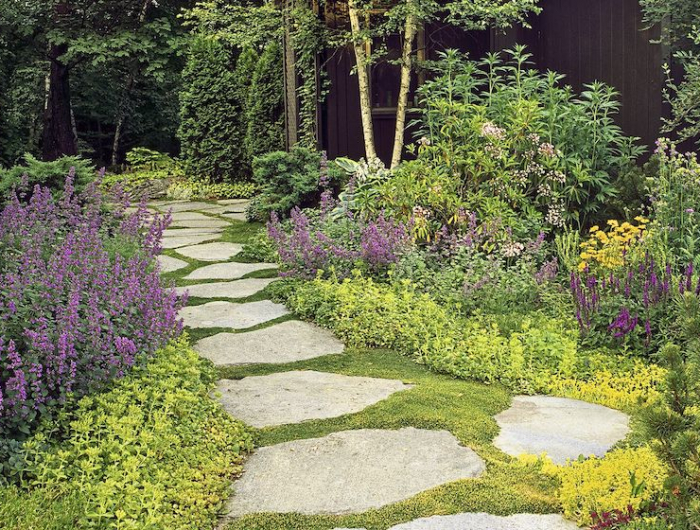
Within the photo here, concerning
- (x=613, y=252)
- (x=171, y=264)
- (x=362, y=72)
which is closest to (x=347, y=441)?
(x=613, y=252)

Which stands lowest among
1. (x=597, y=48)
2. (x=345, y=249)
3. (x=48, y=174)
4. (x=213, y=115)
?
(x=345, y=249)

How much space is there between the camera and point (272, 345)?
15.1 feet

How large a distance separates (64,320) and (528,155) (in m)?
4.16

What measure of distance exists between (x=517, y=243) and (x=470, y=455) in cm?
289

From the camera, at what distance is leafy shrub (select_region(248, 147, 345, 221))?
8.13m

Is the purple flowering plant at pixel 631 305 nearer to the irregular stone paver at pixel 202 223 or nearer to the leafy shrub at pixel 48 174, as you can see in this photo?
the leafy shrub at pixel 48 174

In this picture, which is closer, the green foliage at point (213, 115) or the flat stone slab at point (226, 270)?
the flat stone slab at point (226, 270)

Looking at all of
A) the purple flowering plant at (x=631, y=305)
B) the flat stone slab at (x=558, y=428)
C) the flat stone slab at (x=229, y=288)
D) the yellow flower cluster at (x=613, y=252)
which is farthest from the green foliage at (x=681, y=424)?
the flat stone slab at (x=229, y=288)

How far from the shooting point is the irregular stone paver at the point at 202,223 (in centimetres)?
927

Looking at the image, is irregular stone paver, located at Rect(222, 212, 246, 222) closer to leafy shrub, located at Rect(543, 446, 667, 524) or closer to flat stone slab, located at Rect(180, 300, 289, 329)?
flat stone slab, located at Rect(180, 300, 289, 329)

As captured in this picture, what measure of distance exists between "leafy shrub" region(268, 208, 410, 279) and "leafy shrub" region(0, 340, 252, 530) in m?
2.21

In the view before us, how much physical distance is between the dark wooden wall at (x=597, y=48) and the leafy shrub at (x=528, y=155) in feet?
7.02

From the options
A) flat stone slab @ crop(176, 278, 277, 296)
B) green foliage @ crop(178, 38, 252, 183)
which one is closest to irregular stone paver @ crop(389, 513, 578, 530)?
flat stone slab @ crop(176, 278, 277, 296)

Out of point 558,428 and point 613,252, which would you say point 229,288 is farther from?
point 558,428
